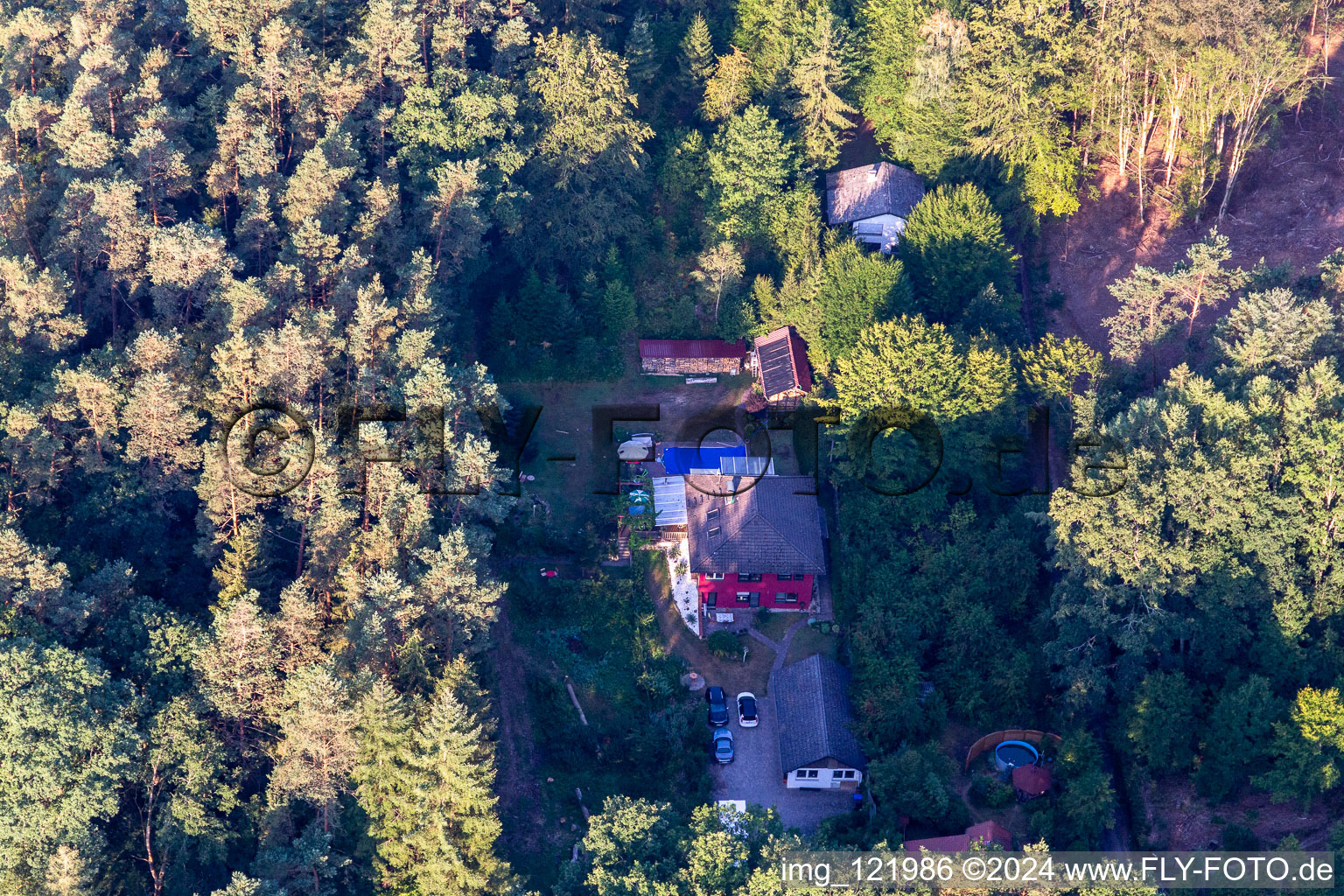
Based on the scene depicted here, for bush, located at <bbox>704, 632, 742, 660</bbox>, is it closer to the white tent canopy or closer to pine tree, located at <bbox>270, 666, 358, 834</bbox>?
the white tent canopy

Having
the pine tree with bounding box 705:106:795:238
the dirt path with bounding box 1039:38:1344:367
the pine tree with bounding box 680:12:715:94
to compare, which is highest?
the pine tree with bounding box 680:12:715:94

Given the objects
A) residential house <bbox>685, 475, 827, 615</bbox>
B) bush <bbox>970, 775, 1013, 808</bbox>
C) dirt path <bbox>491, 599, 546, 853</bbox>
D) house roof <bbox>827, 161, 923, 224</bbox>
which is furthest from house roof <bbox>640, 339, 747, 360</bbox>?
bush <bbox>970, 775, 1013, 808</bbox>

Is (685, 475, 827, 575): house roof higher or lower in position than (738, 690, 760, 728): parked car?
higher

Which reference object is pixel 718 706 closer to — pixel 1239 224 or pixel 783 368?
pixel 783 368

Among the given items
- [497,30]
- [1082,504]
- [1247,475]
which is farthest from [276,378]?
[1247,475]

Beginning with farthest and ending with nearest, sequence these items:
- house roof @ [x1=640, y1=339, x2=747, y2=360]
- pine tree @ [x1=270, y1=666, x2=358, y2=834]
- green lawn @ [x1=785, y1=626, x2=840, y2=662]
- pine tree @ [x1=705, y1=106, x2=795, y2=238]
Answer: pine tree @ [x1=705, y1=106, x2=795, y2=238] → house roof @ [x1=640, y1=339, x2=747, y2=360] → green lawn @ [x1=785, y1=626, x2=840, y2=662] → pine tree @ [x1=270, y1=666, x2=358, y2=834]

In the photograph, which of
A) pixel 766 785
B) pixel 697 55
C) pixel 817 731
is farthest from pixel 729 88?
pixel 766 785
